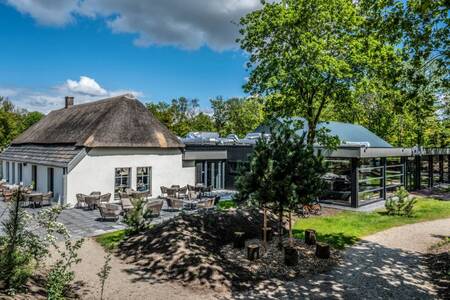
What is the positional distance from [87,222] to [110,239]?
3.61m

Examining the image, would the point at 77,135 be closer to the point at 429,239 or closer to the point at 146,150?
the point at 146,150

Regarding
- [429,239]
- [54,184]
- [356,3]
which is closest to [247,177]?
[429,239]

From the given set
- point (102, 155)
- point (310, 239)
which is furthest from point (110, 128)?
point (310, 239)

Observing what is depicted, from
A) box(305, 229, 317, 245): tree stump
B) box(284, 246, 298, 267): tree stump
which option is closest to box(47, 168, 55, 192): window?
box(305, 229, 317, 245): tree stump

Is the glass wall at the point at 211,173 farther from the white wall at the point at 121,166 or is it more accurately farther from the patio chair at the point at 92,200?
the patio chair at the point at 92,200

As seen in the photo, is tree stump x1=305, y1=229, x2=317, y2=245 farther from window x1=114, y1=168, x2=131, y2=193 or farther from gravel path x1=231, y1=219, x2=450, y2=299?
window x1=114, y1=168, x2=131, y2=193

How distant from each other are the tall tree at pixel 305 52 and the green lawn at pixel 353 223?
4.45m

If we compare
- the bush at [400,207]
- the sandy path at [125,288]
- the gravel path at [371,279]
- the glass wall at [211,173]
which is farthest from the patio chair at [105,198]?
the bush at [400,207]

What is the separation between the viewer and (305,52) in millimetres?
14664

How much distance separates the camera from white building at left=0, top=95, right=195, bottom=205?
19406 millimetres

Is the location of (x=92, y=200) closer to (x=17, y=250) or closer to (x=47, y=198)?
(x=47, y=198)

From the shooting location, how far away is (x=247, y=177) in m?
10.3

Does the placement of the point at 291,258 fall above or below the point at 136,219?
below

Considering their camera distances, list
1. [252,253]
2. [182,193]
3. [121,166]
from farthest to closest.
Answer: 1. [182,193]
2. [121,166]
3. [252,253]
